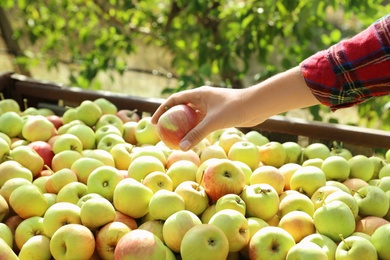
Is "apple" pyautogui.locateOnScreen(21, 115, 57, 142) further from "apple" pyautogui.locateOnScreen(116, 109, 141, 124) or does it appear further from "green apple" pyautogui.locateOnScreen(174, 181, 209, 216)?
"green apple" pyautogui.locateOnScreen(174, 181, 209, 216)

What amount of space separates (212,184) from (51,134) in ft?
3.10

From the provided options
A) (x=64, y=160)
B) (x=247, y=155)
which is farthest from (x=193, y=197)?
(x=64, y=160)

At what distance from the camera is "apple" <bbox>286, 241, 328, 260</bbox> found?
145cm

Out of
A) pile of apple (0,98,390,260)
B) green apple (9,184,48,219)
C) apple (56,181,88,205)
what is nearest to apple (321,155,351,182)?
pile of apple (0,98,390,260)

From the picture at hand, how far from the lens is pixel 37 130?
2338 millimetres

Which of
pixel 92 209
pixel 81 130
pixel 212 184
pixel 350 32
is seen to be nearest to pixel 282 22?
pixel 350 32

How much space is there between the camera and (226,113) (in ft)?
5.44

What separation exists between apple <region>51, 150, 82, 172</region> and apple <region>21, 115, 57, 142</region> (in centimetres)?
26

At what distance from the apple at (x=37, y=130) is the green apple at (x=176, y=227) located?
961 mm

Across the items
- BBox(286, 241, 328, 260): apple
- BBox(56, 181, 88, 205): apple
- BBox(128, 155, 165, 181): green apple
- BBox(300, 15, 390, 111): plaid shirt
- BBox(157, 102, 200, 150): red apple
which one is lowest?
BBox(286, 241, 328, 260): apple

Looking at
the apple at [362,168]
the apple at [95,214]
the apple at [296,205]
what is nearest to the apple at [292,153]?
the apple at [362,168]

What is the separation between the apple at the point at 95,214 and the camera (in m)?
1.64

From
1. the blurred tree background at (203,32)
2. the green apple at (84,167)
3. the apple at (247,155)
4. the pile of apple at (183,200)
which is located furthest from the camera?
the blurred tree background at (203,32)

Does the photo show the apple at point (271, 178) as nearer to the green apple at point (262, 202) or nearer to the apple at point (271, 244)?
the green apple at point (262, 202)
